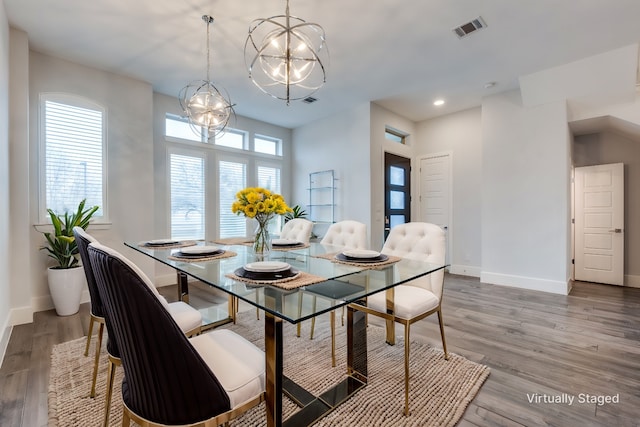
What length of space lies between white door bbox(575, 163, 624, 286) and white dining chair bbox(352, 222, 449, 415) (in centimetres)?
415

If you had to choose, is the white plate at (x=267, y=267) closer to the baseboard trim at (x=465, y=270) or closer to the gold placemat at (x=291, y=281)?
the gold placemat at (x=291, y=281)

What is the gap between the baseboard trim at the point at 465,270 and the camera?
497 centimetres

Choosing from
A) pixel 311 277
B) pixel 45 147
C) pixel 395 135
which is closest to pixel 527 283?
pixel 395 135

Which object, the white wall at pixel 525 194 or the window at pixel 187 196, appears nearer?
the white wall at pixel 525 194

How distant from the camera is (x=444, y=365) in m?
2.11

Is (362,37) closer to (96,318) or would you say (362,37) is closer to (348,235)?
(348,235)

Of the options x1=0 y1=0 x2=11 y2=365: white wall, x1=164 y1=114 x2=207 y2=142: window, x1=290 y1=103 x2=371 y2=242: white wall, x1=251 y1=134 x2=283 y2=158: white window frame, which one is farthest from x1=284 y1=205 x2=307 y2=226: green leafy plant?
x1=0 y1=0 x2=11 y2=365: white wall

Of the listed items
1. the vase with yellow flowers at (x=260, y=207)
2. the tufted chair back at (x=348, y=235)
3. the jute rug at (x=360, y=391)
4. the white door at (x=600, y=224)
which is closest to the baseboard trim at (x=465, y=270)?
the white door at (x=600, y=224)

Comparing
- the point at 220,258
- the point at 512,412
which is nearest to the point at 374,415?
the point at 512,412

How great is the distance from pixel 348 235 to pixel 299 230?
2.13ft

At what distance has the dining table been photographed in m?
1.13

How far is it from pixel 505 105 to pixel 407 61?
6.32 feet

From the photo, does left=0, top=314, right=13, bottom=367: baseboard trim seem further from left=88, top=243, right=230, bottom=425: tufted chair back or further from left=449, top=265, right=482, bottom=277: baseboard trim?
left=449, top=265, right=482, bottom=277: baseboard trim

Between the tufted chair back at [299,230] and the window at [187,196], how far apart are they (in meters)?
2.20
